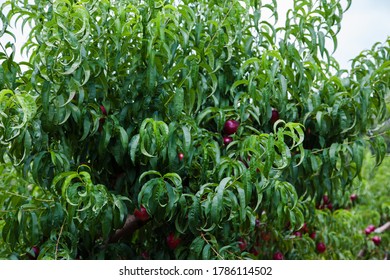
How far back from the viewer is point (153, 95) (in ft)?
5.98

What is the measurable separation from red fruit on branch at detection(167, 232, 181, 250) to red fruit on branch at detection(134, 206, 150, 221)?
119 mm

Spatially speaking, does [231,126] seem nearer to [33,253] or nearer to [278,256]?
[33,253]

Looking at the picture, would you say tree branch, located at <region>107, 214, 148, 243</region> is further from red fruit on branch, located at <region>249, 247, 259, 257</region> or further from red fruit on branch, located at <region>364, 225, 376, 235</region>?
red fruit on branch, located at <region>364, 225, 376, 235</region>

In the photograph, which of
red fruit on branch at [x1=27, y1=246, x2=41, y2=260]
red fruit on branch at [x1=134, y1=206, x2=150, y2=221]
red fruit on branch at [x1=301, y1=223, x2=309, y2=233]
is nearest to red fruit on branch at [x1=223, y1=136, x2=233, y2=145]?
red fruit on branch at [x1=134, y1=206, x2=150, y2=221]

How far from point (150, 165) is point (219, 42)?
1.51 feet

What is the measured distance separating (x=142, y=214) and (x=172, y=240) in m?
0.16

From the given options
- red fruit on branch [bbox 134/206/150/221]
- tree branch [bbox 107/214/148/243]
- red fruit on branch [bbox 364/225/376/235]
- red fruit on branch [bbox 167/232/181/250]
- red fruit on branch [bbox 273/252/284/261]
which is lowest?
red fruit on branch [bbox 273/252/284/261]

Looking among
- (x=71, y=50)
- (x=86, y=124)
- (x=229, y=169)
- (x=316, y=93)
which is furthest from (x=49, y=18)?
(x=316, y=93)

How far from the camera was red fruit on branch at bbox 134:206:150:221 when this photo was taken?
74.5 inches

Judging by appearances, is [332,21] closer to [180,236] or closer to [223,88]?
[223,88]

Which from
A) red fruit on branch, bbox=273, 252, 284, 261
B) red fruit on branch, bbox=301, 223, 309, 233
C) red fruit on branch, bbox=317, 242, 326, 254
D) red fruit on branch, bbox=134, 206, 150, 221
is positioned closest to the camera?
red fruit on branch, bbox=134, 206, 150, 221

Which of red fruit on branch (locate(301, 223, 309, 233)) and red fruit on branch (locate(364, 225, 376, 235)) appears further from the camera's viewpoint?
red fruit on branch (locate(364, 225, 376, 235))

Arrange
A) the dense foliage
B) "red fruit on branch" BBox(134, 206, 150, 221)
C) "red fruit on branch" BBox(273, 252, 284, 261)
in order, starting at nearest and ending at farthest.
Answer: the dense foliage < "red fruit on branch" BBox(134, 206, 150, 221) < "red fruit on branch" BBox(273, 252, 284, 261)

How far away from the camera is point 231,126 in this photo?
6.43 feet
